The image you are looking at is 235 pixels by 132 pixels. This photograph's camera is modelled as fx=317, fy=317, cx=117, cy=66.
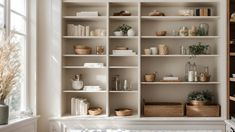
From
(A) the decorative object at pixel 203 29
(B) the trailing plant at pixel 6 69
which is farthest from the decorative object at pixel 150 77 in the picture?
(B) the trailing plant at pixel 6 69

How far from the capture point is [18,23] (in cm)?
442

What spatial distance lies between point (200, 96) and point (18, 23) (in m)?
2.91

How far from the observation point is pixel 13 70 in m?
3.43

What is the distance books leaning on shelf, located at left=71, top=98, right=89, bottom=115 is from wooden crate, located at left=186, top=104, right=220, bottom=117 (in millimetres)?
1574

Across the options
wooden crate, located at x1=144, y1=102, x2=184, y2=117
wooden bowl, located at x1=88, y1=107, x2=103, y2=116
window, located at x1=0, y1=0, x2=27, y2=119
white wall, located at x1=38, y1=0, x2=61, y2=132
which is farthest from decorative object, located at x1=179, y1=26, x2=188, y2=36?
window, located at x1=0, y1=0, x2=27, y2=119

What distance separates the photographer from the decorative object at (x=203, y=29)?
4.94m

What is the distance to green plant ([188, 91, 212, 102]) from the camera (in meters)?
4.90

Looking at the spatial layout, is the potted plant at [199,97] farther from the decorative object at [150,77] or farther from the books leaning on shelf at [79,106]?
the books leaning on shelf at [79,106]

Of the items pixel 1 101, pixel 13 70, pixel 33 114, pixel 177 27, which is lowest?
pixel 33 114

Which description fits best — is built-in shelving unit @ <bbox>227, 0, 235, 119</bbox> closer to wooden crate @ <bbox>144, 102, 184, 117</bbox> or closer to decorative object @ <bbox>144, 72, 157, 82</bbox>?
wooden crate @ <bbox>144, 102, 184, 117</bbox>

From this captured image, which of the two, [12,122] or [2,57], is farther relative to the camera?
[12,122]

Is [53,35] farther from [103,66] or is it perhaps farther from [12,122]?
[12,122]

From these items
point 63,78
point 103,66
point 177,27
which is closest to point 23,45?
point 63,78

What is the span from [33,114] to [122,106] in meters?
1.43
